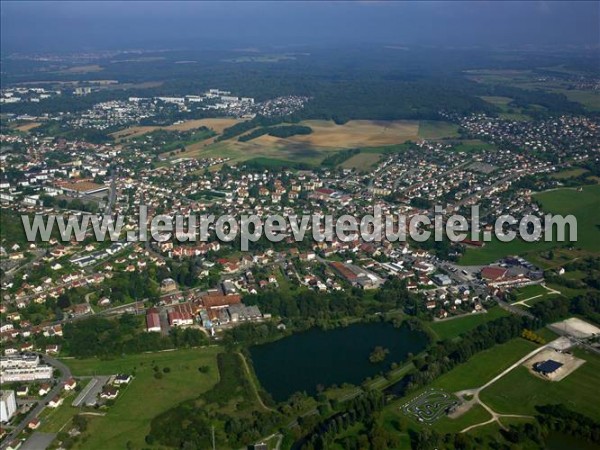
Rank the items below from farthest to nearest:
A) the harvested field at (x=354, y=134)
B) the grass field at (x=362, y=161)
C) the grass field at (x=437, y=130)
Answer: the grass field at (x=437, y=130) < the harvested field at (x=354, y=134) < the grass field at (x=362, y=161)

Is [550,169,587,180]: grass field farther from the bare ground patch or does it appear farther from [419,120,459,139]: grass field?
the bare ground patch

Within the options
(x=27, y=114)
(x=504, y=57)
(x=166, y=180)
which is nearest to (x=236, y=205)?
(x=166, y=180)

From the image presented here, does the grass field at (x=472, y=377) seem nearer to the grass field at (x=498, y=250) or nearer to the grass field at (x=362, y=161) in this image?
the grass field at (x=498, y=250)

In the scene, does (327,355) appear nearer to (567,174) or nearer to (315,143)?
(567,174)

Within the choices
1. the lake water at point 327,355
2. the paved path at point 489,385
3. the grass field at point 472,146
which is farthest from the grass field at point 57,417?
the grass field at point 472,146

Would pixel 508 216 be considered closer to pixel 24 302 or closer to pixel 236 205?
pixel 236 205

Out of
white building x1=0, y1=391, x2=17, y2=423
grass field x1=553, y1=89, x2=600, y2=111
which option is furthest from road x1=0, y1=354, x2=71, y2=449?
grass field x1=553, y1=89, x2=600, y2=111

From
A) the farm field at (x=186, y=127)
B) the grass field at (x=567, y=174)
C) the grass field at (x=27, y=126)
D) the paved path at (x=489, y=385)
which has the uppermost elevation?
the grass field at (x=567, y=174)
